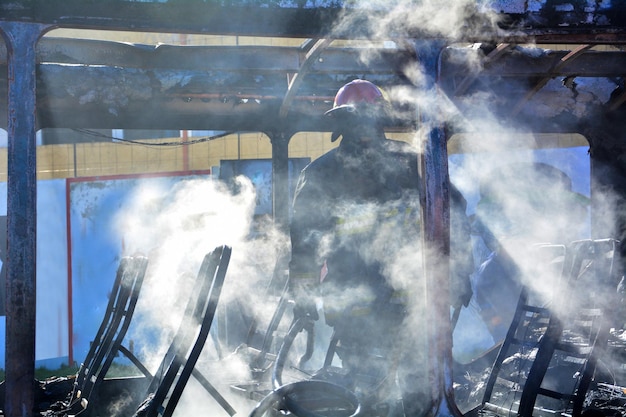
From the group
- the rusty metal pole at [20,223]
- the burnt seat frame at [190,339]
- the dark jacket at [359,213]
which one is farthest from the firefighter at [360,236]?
the rusty metal pole at [20,223]

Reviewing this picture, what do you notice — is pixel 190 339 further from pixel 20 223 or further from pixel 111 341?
pixel 111 341

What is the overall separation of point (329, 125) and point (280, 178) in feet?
3.00

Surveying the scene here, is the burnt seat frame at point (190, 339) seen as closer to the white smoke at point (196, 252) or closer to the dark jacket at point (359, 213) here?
the dark jacket at point (359, 213)

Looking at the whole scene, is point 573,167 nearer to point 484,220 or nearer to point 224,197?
point 484,220

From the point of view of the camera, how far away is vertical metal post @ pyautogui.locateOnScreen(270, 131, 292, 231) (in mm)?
8203

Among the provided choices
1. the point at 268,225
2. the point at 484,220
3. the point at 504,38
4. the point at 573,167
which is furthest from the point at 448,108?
the point at 573,167

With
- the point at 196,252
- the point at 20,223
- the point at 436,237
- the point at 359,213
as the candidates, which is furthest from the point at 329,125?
the point at 20,223

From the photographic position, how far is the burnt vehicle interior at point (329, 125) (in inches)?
119

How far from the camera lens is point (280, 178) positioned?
8.34 m

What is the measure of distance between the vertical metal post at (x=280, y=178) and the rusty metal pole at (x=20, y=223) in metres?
5.36

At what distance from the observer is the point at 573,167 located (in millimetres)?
10312

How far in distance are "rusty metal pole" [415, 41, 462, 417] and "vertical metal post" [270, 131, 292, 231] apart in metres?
5.04

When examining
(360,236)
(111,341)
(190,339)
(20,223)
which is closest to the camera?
(20,223)

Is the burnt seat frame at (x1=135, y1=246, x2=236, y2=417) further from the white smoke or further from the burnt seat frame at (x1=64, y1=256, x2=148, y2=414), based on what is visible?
the white smoke
